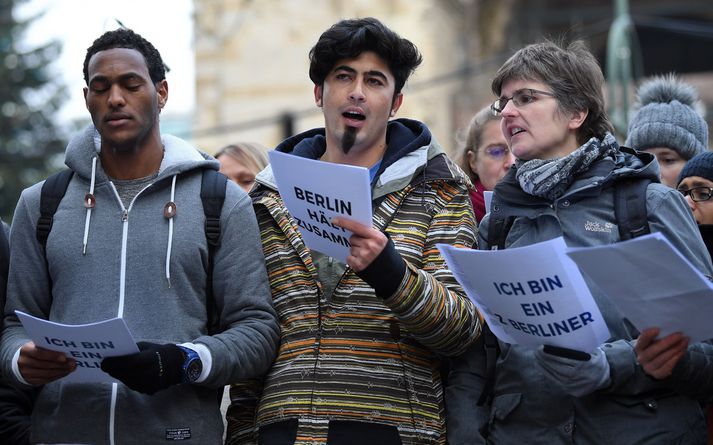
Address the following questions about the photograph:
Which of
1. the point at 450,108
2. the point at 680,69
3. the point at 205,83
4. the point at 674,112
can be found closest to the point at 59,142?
the point at 205,83

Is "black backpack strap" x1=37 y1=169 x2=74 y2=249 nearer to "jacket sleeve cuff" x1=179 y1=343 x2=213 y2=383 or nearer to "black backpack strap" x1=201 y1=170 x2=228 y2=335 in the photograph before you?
"black backpack strap" x1=201 y1=170 x2=228 y2=335

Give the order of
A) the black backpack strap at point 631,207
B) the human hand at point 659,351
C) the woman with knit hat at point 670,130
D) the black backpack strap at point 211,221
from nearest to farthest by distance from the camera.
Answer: the human hand at point 659,351 < the black backpack strap at point 631,207 < the black backpack strap at point 211,221 < the woman with knit hat at point 670,130

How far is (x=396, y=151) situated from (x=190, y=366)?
3.99 ft

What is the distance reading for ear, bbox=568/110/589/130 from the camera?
4.91m

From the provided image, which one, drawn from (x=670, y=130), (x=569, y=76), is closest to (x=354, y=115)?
(x=569, y=76)

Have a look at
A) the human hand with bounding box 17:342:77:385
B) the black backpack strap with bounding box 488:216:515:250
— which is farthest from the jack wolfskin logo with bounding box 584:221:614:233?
the human hand with bounding box 17:342:77:385

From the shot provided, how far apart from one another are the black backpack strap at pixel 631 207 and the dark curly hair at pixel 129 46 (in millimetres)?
1875

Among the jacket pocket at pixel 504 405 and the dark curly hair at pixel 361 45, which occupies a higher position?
the dark curly hair at pixel 361 45

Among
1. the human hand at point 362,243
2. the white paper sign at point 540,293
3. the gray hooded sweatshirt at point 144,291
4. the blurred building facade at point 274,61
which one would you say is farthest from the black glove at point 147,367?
the blurred building facade at point 274,61

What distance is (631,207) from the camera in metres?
4.61

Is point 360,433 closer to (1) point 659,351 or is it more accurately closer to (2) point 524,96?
(1) point 659,351

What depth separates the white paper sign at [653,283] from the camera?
3.85 meters

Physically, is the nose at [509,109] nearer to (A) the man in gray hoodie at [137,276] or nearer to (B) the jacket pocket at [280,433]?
(A) the man in gray hoodie at [137,276]

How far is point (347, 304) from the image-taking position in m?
4.87
